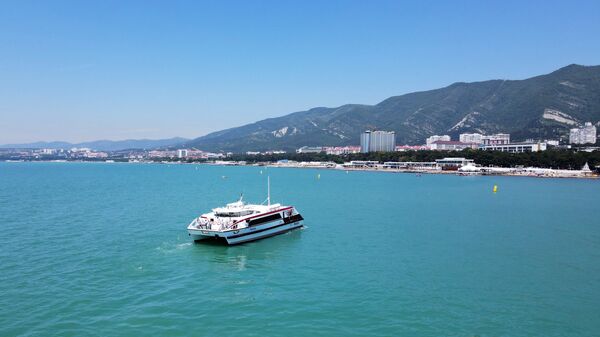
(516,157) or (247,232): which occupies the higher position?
(516,157)

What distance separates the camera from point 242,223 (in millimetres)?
25703

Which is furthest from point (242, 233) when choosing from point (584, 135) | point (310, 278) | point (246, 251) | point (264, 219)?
point (584, 135)

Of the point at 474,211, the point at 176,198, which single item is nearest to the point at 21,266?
the point at 176,198

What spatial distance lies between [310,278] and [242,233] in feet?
25.6

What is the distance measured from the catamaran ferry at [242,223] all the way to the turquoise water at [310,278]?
2.72 ft

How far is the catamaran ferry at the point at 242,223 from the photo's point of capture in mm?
25047

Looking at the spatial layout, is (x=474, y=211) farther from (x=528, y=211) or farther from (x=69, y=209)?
(x=69, y=209)

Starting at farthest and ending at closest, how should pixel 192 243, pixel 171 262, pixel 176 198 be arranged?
pixel 176 198, pixel 192 243, pixel 171 262

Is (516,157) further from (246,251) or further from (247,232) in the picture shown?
(246,251)

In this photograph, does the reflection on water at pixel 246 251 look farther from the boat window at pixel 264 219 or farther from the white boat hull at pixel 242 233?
the boat window at pixel 264 219

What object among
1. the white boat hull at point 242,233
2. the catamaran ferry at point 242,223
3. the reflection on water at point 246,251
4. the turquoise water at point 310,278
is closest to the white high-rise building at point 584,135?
the turquoise water at point 310,278

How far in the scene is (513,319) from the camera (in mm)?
14203

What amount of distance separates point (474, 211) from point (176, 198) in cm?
3115

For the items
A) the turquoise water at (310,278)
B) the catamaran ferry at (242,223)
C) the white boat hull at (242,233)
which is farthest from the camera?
the catamaran ferry at (242,223)
